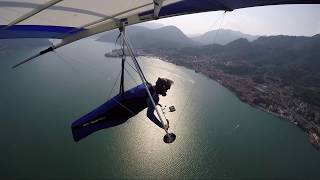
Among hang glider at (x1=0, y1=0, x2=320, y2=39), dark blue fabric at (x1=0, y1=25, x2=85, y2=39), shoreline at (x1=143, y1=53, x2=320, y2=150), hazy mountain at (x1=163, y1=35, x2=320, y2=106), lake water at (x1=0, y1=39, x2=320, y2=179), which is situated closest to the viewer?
hang glider at (x1=0, y1=0, x2=320, y2=39)

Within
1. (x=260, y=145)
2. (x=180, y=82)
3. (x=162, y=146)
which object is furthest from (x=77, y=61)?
(x=260, y=145)

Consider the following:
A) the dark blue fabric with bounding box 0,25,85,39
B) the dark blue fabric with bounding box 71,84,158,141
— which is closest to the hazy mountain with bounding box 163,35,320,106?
the dark blue fabric with bounding box 71,84,158,141

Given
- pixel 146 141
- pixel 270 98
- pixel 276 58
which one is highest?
pixel 146 141

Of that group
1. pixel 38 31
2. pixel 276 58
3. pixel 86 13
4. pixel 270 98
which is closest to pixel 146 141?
pixel 38 31

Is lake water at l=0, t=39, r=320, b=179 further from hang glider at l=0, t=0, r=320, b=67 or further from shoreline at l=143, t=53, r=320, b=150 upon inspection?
hang glider at l=0, t=0, r=320, b=67

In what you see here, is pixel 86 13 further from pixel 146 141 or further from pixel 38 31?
pixel 146 141

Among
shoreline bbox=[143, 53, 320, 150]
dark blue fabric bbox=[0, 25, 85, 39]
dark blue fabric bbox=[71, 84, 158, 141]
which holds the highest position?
dark blue fabric bbox=[0, 25, 85, 39]
